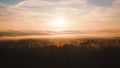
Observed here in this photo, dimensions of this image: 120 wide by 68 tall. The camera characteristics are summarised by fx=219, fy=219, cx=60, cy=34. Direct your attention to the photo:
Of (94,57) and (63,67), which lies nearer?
(63,67)

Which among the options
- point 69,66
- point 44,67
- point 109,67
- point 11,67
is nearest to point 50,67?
point 44,67

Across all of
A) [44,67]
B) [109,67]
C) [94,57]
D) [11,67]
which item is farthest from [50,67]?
[94,57]

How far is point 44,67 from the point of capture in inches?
1996

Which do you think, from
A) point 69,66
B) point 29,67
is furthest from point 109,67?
point 29,67

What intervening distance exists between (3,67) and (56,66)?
12.4m

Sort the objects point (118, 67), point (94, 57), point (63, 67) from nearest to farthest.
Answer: point (118, 67), point (63, 67), point (94, 57)

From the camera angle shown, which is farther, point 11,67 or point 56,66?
point 56,66

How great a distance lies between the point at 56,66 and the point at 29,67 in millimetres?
6958

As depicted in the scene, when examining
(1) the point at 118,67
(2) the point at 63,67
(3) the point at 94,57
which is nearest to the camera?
(1) the point at 118,67

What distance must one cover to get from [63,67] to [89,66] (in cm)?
619

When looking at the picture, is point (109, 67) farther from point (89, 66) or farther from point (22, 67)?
point (22, 67)

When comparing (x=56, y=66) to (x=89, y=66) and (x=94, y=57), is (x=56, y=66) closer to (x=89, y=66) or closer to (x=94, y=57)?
(x=89, y=66)

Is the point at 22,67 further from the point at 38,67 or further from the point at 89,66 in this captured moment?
the point at 89,66

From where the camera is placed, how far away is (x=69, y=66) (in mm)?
53562
